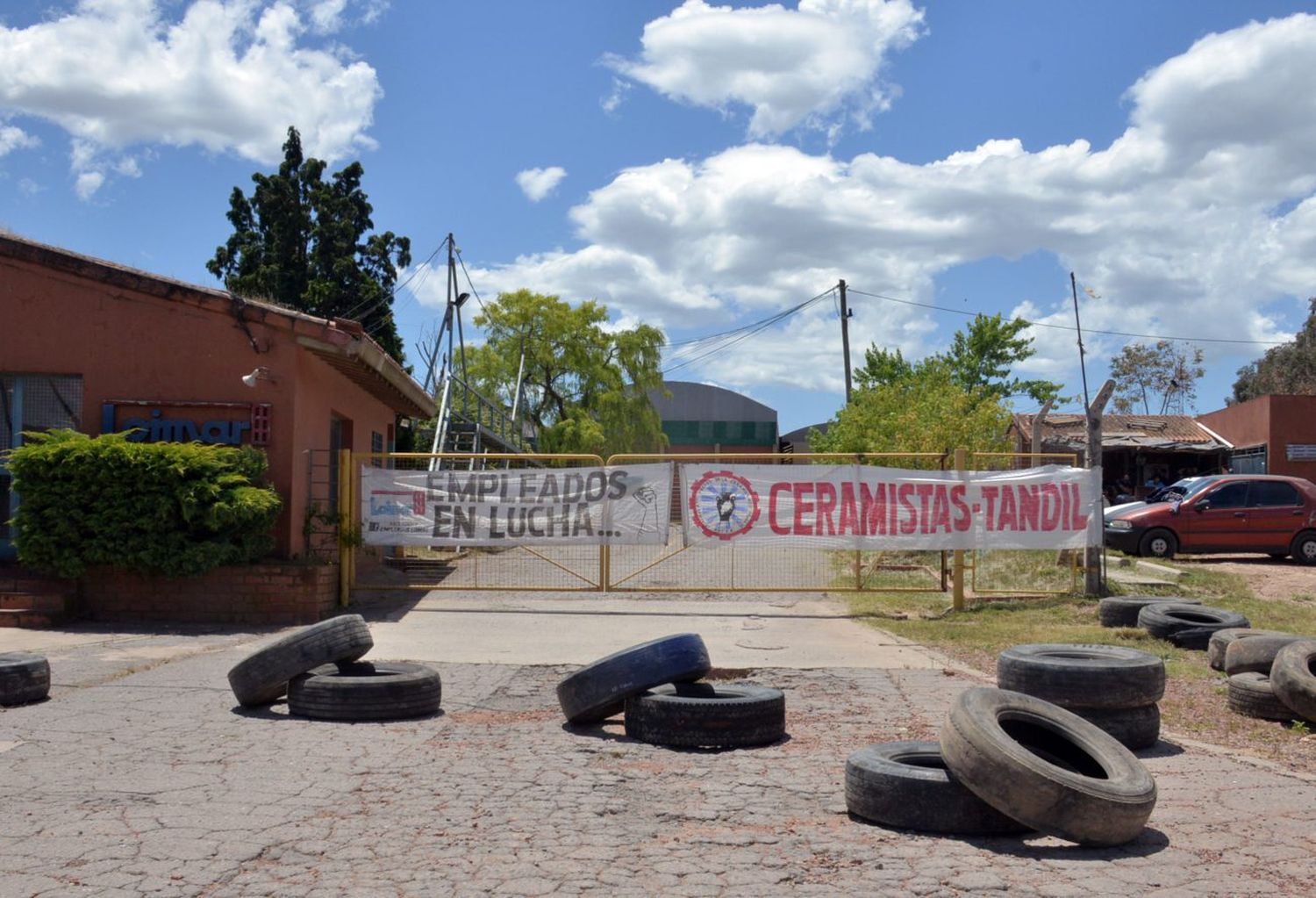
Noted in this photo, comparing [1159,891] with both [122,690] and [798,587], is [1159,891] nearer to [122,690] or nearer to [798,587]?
[122,690]

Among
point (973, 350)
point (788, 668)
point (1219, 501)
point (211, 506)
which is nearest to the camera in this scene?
point (788, 668)

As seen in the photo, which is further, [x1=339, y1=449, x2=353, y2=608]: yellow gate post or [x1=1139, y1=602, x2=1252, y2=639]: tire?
[x1=339, y1=449, x2=353, y2=608]: yellow gate post

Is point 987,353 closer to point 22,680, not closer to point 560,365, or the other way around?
point 560,365

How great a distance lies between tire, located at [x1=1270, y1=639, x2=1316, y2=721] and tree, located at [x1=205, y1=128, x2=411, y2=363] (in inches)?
1364

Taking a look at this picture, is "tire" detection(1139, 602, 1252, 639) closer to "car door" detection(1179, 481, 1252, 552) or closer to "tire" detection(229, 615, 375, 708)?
"tire" detection(229, 615, 375, 708)

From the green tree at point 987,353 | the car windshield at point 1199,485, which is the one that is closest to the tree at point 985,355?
the green tree at point 987,353

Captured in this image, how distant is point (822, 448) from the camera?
129ft

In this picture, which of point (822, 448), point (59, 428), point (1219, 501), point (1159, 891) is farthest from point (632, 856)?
point (822, 448)

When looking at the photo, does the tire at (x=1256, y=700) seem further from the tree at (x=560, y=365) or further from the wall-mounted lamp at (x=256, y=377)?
the tree at (x=560, y=365)

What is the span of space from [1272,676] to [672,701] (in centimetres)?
397

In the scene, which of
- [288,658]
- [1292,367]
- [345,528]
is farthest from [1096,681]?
[1292,367]

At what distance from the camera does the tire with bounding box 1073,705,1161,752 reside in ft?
23.0

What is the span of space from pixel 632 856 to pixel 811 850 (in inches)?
30.5

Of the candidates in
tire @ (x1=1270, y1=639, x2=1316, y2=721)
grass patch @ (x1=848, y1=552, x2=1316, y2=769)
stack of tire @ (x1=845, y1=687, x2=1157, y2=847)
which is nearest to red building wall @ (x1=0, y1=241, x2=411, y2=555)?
grass patch @ (x1=848, y1=552, x2=1316, y2=769)
